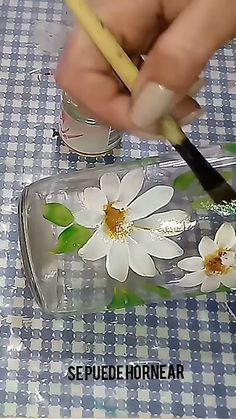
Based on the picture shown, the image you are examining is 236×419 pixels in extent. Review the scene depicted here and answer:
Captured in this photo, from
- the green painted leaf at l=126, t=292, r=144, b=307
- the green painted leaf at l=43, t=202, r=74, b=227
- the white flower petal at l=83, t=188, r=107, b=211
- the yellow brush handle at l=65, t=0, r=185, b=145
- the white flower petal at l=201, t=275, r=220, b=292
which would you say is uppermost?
the yellow brush handle at l=65, t=0, r=185, b=145

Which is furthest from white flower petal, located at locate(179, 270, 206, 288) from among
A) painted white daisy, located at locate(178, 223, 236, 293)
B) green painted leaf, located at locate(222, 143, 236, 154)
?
green painted leaf, located at locate(222, 143, 236, 154)

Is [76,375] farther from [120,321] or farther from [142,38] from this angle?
[142,38]

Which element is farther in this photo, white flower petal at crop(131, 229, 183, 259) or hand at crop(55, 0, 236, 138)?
white flower petal at crop(131, 229, 183, 259)

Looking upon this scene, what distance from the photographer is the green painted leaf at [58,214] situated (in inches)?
22.5

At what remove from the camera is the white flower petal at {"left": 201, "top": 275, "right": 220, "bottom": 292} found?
0.57 meters

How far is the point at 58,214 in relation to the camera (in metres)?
0.58

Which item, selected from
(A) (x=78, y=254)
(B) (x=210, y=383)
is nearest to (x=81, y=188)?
(A) (x=78, y=254)

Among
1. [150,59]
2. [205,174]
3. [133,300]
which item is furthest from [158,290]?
[150,59]

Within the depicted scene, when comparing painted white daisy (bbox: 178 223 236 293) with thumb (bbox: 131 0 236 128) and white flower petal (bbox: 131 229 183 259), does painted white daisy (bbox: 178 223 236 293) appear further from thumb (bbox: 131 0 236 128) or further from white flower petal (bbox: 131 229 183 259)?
thumb (bbox: 131 0 236 128)

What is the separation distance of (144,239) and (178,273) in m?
0.04

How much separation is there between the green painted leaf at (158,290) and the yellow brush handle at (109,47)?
0.16 m

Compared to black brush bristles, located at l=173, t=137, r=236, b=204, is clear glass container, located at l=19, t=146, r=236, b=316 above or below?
below

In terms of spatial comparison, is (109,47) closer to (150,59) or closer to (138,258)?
(150,59)

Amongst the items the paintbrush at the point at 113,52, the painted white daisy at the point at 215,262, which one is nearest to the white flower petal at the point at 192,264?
the painted white daisy at the point at 215,262
